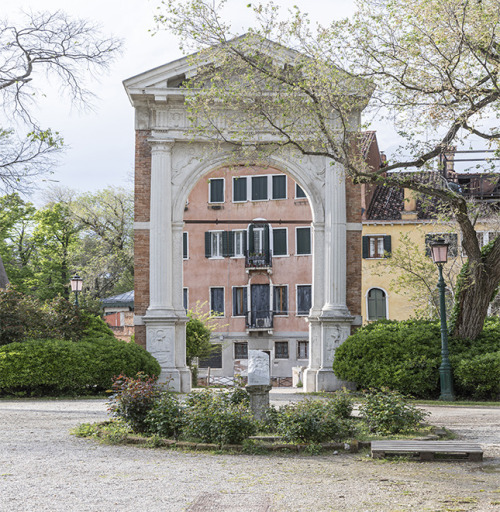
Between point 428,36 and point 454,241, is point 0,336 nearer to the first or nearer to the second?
point 428,36

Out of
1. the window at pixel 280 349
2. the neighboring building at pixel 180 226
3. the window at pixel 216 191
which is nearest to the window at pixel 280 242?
the window at pixel 216 191

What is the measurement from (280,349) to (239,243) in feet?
19.3

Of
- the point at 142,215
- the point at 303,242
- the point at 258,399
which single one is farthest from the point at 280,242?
the point at 258,399

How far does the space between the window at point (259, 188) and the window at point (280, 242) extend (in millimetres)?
1927

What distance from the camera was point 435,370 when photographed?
17938 mm

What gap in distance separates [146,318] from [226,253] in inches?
832

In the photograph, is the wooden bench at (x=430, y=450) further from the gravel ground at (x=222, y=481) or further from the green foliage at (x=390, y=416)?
the green foliage at (x=390, y=416)

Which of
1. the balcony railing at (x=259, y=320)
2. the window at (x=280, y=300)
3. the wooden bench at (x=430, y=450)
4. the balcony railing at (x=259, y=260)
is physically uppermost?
the balcony railing at (x=259, y=260)

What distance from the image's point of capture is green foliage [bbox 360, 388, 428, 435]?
1063 cm

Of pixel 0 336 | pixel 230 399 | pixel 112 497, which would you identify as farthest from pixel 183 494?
pixel 0 336

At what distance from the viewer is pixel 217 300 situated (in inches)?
1649

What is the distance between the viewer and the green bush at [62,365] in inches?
696

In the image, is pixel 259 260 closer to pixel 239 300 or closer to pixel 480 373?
pixel 239 300

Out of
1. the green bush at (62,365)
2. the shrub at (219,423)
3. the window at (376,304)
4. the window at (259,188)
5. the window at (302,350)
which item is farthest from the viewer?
the window at (259,188)
